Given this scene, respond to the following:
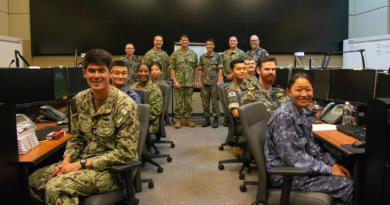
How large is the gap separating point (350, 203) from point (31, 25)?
6318 millimetres

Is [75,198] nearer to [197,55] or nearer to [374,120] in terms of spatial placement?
[374,120]

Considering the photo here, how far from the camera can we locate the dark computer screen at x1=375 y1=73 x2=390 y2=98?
7.38 feet

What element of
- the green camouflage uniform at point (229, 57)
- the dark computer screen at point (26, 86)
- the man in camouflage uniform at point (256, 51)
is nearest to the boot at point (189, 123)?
the green camouflage uniform at point (229, 57)

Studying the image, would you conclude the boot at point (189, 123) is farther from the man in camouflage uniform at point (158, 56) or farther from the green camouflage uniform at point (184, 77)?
the man in camouflage uniform at point (158, 56)

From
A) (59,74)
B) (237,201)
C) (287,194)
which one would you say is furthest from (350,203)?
(59,74)

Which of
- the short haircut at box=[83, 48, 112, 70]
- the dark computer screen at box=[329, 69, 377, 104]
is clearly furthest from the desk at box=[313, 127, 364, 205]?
the short haircut at box=[83, 48, 112, 70]

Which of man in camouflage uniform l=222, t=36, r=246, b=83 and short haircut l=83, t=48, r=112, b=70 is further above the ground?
man in camouflage uniform l=222, t=36, r=246, b=83

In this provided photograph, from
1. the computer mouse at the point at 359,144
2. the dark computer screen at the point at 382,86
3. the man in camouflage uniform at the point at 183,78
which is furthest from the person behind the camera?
the man in camouflage uniform at the point at 183,78

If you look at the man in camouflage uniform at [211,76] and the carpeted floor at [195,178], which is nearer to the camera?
the carpeted floor at [195,178]

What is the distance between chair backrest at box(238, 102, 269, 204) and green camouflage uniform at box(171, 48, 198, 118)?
339 centimetres

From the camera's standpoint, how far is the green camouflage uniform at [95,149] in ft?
4.83

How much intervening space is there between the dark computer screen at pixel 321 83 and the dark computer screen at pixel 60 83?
2824 millimetres

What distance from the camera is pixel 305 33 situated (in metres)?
→ 5.81

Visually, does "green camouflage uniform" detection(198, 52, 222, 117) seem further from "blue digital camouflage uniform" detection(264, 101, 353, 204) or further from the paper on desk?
"blue digital camouflage uniform" detection(264, 101, 353, 204)
